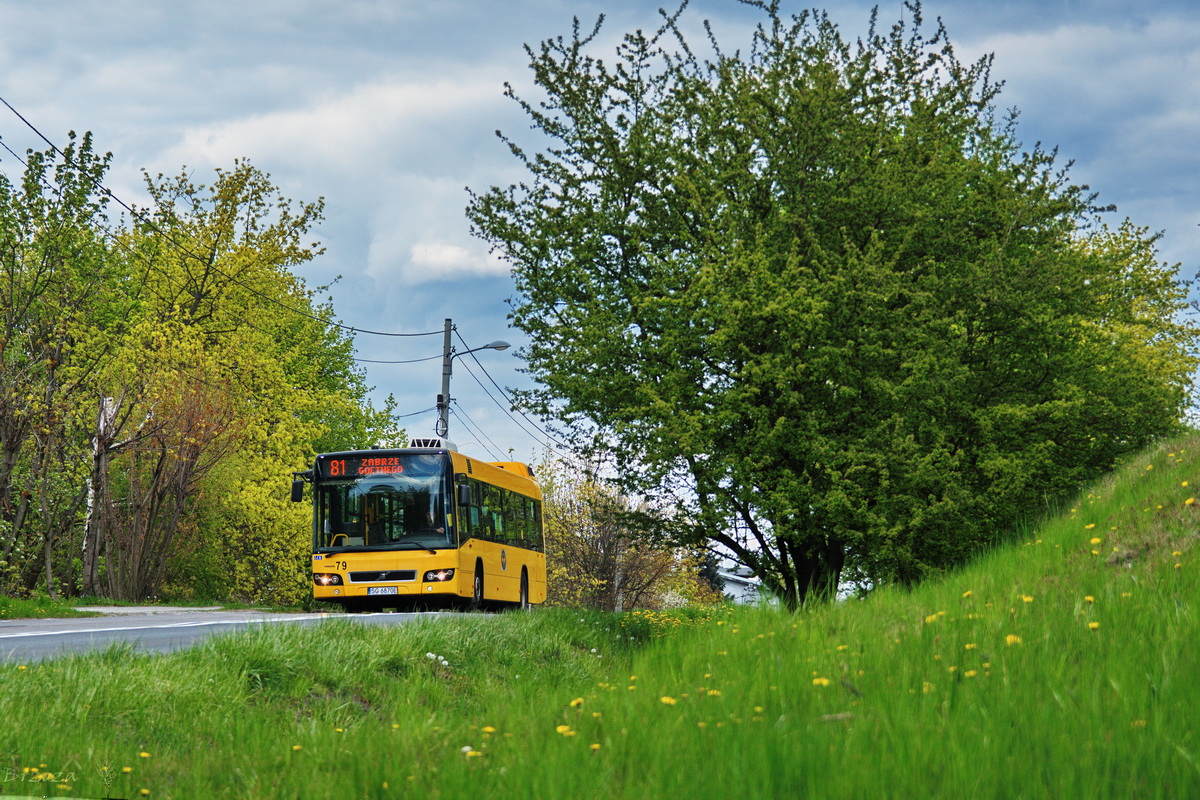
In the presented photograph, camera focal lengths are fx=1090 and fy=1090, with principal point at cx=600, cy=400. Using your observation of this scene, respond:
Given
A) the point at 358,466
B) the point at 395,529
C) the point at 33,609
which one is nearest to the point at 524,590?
the point at 395,529

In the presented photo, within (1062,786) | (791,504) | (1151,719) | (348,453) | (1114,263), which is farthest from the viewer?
(1114,263)

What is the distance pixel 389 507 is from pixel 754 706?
14.6 meters

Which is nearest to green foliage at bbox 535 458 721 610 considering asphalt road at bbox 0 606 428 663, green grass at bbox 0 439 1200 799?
asphalt road at bbox 0 606 428 663

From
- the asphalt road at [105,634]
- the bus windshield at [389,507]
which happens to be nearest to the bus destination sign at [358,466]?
the bus windshield at [389,507]

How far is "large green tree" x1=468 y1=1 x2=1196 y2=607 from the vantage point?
1808 centimetres

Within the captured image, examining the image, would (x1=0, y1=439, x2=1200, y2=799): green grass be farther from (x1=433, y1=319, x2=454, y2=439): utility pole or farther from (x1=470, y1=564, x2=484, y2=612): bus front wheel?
(x1=433, y1=319, x2=454, y2=439): utility pole

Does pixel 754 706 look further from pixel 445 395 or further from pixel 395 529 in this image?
pixel 445 395

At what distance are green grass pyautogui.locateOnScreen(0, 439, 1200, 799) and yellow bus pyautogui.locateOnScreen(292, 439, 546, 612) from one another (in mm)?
8927

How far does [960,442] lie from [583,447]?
725cm

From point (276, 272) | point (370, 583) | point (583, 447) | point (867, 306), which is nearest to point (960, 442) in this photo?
point (867, 306)

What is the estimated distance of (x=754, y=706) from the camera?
16.7 ft

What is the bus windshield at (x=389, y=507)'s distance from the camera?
18875 millimetres

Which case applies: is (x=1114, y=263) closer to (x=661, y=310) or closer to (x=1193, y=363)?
(x=661, y=310)

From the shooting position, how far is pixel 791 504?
1791cm
